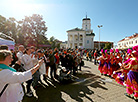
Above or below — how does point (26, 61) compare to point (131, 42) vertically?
below

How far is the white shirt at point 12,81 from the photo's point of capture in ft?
4.50

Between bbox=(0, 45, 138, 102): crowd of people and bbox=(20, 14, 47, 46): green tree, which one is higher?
bbox=(20, 14, 47, 46): green tree

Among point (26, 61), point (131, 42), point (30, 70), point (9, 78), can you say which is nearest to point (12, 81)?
point (9, 78)

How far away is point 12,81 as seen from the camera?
1.39m

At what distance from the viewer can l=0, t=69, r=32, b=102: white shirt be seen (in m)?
1.37

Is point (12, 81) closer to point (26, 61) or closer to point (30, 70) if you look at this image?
point (30, 70)

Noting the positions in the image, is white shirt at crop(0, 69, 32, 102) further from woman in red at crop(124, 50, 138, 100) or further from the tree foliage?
the tree foliage

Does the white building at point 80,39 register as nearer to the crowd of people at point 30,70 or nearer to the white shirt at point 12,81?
the crowd of people at point 30,70

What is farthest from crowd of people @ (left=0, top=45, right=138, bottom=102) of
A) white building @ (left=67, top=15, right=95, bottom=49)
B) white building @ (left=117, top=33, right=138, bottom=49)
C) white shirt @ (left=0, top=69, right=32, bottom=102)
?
white building @ (left=67, top=15, right=95, bottom=49)

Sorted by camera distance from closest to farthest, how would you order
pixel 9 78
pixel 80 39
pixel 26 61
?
pixel 9 78 < pixel 26 61 < pixel 80 39

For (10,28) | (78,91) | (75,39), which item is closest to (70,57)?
(78,91)

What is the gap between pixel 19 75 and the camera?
1431mm

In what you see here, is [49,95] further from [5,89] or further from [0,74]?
[0,74]

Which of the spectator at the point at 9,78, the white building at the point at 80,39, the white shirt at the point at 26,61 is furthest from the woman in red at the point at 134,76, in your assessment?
the white building at the point at 80,39
